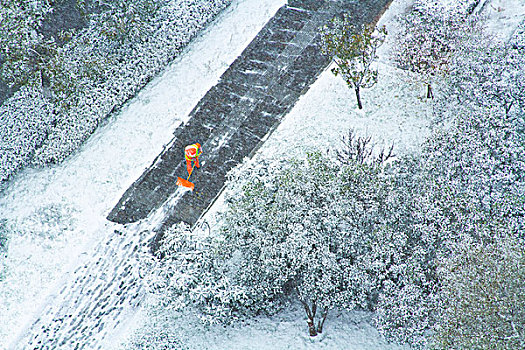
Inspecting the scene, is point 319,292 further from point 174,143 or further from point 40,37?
point 40,37

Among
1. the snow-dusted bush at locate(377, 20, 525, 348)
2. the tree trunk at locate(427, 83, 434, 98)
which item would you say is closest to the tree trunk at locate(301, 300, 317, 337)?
the snow-dusted bush at locate(377, 20, 525, 348)

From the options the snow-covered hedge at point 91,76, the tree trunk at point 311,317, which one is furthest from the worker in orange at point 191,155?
the tree trunk at point 311,317

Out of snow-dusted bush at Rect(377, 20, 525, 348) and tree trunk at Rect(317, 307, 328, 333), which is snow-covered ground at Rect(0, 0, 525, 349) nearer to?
tree trunk at Rect(317, 307, 328, 333)

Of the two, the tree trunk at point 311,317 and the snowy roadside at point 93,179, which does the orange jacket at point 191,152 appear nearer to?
the snowy roadside at point 93,179

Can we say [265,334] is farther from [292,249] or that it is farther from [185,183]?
[185,183]

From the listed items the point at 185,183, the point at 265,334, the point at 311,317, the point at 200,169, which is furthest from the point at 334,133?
the point at 265,334

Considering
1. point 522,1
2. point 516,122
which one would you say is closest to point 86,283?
point 516,122
